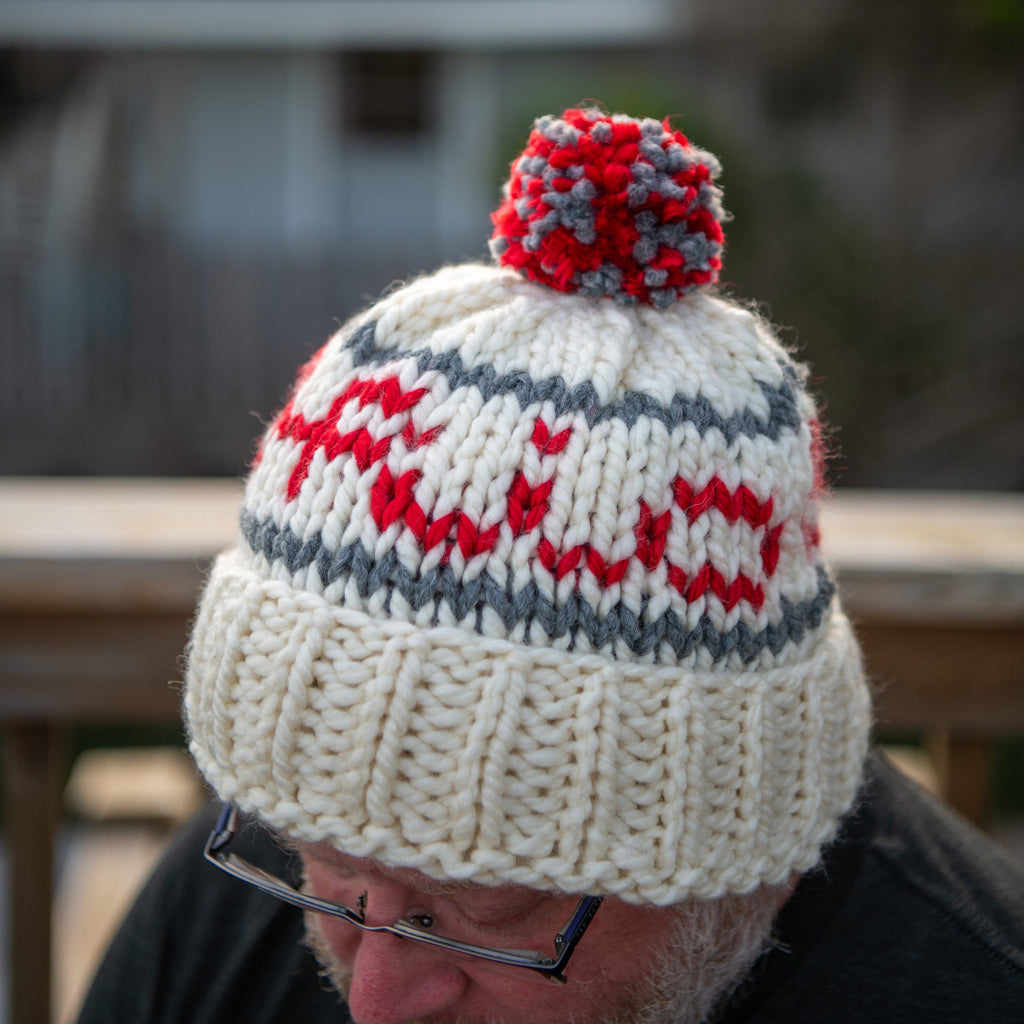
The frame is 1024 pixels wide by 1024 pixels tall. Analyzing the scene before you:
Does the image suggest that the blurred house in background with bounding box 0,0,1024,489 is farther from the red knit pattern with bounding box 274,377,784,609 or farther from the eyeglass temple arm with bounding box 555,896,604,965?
the eyeglass temple arm with bounding box 555,896,604,965

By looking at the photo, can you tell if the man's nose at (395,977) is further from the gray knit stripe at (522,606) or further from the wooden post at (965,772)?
the wooden post at (965,772)

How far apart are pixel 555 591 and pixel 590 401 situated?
0.55 ft

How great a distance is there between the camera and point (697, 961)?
1.03 metres

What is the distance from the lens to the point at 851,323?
5.91 m

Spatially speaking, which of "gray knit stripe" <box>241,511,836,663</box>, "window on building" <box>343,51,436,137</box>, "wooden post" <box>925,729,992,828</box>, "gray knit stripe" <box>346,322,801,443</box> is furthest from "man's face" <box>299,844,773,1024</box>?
"window on building" <box>343,51,436,137</box>

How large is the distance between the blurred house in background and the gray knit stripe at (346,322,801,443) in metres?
4.16

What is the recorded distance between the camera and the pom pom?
92 cm

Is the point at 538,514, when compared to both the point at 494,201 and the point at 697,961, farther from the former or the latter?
the point at 494,201

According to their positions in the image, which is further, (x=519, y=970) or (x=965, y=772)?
(x=965, y=772)

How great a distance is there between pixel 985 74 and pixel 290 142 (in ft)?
17.5

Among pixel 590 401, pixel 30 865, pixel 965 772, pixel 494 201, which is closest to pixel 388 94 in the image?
pixel 494 201

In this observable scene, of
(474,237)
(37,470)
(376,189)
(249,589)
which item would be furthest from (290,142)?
(249,589)

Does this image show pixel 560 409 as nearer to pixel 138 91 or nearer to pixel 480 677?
pixel 480 677

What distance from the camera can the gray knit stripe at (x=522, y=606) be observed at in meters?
0.83
